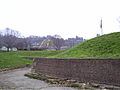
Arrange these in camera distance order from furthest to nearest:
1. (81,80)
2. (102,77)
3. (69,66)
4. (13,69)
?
(13,69)
(69,66)
(81,80)
(102,77)

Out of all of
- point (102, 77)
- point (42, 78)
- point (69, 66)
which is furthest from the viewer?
point (42, 78)

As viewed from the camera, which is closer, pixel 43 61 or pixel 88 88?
pixel 88 88

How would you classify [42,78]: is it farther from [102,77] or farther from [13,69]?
[13,69]

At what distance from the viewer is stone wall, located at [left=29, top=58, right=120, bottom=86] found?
8342mm

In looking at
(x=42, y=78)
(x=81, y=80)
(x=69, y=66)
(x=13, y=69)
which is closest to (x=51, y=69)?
(x=42, y=78)

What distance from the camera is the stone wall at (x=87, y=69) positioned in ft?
27.4

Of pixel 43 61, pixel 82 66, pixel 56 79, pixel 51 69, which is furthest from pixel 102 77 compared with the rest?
pixel 43 61

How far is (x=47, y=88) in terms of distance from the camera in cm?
928

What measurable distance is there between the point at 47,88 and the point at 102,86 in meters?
2.96

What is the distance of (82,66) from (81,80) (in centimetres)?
82

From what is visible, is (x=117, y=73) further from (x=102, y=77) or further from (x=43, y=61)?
(x=43, y=61)

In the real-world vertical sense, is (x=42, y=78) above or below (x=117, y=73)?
below

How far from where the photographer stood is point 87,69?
9641 mm

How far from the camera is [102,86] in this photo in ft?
27.6
